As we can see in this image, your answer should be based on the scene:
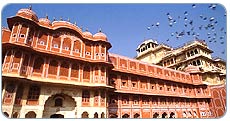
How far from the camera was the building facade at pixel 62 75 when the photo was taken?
12172mm

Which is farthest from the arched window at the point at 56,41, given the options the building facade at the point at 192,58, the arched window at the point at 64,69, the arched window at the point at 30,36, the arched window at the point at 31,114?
the building facade at the point at 192,58

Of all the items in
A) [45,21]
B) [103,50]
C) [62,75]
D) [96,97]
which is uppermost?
[45,21]

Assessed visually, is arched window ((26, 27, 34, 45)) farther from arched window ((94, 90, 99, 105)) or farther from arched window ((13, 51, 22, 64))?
arched window ((94, 90, 99, 105))

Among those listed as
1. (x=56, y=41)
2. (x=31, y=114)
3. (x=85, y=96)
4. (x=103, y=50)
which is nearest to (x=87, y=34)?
(x=103, y=50)

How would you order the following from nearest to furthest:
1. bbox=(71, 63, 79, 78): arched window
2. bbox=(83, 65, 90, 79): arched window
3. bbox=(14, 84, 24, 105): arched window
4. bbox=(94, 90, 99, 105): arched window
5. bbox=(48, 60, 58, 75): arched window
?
1. bbox=(14, 84, 24, 105): arched window
2. bbox=(48, 60, 58, 75): arched window
3. bbox=(71, 63, 79, 78): arched window
4. bbox=(94, 90, 99, 105): arched window
5. bbox=(83, 65, 90, 79): arched window

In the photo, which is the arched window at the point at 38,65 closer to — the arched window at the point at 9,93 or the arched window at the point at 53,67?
the arched window at the point at 53,67

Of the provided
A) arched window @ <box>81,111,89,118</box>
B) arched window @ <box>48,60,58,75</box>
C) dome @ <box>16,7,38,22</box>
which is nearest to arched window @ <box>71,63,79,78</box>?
arched window @ <box>48,60,58,75</box>

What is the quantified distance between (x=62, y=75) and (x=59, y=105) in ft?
7.52

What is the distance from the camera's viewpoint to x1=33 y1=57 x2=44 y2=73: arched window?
43.9 ft

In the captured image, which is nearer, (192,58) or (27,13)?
(27,13)

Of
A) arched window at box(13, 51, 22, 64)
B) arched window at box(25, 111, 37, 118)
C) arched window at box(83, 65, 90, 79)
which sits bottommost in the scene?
arched window at box(25, 111, 37, 118)

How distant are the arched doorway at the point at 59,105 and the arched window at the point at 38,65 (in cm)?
214

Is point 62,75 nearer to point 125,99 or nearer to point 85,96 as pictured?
point 85,96

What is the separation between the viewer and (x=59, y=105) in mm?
14492
